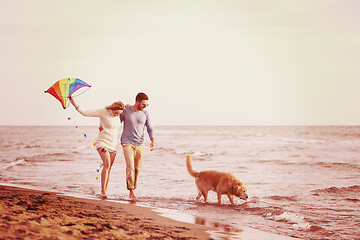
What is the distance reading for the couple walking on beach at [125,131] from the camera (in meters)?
7.76

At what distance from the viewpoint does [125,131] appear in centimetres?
808

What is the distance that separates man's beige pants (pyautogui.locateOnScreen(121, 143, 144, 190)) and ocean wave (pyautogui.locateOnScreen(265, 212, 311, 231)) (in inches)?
107

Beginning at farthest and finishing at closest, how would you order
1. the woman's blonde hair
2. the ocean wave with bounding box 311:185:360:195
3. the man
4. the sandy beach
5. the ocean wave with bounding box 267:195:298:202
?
the ocean wave with bounding box 311:185:360:195
the ocean wave with bounding box 267:195:298:202
the man
the woman's blonde hair
the sandy beach

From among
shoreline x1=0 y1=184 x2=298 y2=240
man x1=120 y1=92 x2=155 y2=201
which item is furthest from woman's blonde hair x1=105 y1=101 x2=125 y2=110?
shoreline x1=0 y1=184 x2=298 y2=240

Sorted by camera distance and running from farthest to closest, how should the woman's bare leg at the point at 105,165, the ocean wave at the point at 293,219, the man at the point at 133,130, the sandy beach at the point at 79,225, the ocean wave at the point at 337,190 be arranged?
the ocean wave at the point at 337,190, the man at the point at 133,130, the woman's bare leg at the point at 105,165, the ocean wave at the point at 293,219, the sandy beach at the point at 79,225

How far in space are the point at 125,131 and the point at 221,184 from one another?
6.94ft

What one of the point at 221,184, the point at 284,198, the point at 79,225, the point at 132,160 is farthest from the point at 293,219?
the point at 79,225

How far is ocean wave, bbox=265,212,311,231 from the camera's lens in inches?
239

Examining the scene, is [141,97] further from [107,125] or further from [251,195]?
[251,195]

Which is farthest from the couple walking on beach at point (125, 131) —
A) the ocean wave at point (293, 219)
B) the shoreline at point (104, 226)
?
the ocean wave at point (293, 219)

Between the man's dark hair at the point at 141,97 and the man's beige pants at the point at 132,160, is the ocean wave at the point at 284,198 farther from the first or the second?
the man's dark hair at the point at 141,97

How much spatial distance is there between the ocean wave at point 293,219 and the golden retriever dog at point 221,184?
0.96 m

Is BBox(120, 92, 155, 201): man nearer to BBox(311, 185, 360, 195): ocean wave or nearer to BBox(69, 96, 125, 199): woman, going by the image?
BBox(69, 96, 125, 199): woman

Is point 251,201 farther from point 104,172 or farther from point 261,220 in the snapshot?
point 104,172
